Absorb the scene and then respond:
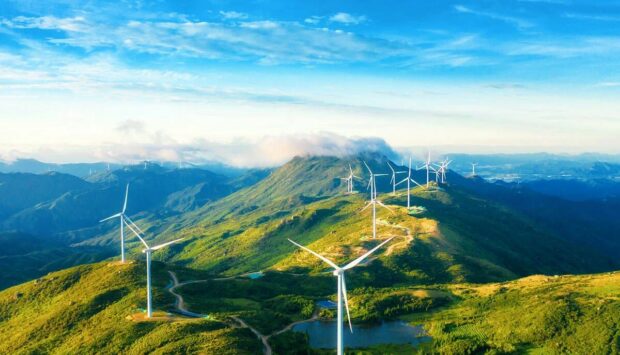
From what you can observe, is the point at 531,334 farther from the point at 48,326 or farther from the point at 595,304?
the point at 48,326

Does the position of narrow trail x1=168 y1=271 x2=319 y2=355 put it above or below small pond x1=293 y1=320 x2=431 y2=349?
above

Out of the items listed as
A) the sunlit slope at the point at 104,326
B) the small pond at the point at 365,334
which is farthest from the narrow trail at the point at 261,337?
the small pond at the point at 365,334

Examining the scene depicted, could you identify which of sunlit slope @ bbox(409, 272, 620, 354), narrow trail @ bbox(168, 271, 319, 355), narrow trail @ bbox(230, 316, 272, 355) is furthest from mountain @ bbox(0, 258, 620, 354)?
narrow trail @ bbox(168, 271, 319, 355)

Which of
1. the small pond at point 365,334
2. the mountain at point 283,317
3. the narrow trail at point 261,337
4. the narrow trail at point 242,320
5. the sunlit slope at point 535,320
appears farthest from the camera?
the small pond at point 365,334

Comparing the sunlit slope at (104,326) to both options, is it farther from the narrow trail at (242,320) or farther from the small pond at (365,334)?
the small pond at (365,334)

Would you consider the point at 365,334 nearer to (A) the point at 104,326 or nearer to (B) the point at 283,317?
(B) the point at 283,317

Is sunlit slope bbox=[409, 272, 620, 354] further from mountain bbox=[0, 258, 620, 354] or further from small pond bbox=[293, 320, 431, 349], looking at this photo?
small pond bbox=[293, 320, 431, 349]
